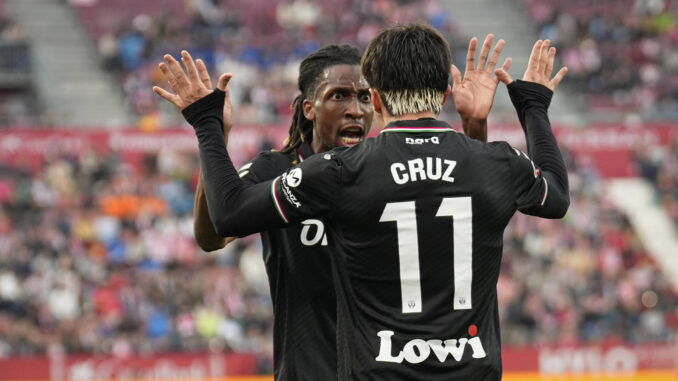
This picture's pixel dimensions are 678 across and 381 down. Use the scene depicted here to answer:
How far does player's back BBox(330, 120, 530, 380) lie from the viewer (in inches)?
140

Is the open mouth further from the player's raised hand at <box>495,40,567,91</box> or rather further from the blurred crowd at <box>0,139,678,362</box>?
the blurred crowd at <box>0,139,678,362</box>

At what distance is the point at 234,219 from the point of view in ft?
11.8

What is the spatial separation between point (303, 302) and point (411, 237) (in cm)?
97

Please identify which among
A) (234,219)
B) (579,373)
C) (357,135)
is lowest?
(579,373)

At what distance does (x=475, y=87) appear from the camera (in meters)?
4.08

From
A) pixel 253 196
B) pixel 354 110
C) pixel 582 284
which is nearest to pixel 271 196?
pixel 253 196

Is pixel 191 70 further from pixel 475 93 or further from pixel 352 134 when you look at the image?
pixel 475 93

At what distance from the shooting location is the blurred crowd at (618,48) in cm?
2367

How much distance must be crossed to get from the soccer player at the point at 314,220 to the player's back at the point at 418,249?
49 cm

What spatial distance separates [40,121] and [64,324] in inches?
237

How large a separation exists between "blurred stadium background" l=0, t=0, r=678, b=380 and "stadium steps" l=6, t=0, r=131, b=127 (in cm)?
5

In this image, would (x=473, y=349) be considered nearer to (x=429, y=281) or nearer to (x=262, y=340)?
(x=429, y=281)

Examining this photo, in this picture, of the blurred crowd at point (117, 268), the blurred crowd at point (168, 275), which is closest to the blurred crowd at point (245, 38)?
the blurred crowd at point (117, 268)

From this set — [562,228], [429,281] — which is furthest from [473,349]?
[562,228]
